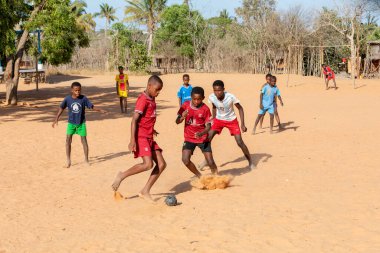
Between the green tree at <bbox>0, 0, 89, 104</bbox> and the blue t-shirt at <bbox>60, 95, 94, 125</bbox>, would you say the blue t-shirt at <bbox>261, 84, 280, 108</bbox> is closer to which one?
the blue t-shirt at <bbox>60, 95, 94, 125</bbox>

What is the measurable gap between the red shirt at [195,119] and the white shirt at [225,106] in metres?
0.84

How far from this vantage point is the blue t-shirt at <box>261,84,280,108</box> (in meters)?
12.0

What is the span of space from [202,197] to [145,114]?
1374 millimetres

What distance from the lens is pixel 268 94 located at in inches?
475

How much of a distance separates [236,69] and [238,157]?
30.0 meters

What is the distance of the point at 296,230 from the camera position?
16.2 ft

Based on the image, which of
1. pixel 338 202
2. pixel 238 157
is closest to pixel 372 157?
pixel 238 157

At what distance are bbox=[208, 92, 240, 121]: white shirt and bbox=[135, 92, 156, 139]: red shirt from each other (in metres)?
2.00

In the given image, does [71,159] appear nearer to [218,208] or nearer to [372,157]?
[218,208]

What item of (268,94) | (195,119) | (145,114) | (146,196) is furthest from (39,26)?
(146,196)

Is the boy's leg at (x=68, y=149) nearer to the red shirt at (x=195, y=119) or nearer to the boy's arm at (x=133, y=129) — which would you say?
the red shirt at (x=195, y=119)

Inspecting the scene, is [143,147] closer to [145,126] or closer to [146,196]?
[145,126]

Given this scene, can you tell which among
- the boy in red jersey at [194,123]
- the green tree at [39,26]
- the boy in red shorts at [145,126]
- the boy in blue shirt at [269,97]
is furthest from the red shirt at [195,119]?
the green tree at [39,26]

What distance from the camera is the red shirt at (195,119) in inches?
278
